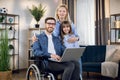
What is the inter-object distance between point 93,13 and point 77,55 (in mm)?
3972

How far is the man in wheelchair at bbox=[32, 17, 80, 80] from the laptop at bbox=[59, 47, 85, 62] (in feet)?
0.18

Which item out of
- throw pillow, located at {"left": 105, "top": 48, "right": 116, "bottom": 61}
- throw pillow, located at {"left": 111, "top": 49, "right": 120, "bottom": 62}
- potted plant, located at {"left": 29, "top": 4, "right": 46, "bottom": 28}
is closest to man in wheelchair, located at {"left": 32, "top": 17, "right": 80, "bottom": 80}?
throw pillow, located at {"left": 111, "top": 49, "right": 120, "bottom": 62}

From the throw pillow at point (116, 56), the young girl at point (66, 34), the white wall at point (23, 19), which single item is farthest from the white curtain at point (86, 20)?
the young girl at point (66, 34)

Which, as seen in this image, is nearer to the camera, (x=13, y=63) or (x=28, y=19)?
(x=13, y=63)

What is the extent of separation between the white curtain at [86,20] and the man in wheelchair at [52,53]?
3.78 metres

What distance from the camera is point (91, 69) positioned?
5.29m

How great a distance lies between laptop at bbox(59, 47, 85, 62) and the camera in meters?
2.88

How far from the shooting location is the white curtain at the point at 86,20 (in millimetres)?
6824

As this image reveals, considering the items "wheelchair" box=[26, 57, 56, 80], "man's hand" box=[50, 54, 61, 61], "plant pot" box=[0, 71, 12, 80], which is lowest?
"plant pot" box=[0, 71, 12, 80]

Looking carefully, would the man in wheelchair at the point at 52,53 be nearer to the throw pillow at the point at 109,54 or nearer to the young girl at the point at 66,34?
the young girl at the point at 66,34

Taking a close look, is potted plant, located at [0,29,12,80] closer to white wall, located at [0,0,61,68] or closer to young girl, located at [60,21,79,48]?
young girl, located at [60,21,79,48]

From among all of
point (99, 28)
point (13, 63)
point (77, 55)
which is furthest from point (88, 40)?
point (77, 55)

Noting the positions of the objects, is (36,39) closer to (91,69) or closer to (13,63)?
(91,69)

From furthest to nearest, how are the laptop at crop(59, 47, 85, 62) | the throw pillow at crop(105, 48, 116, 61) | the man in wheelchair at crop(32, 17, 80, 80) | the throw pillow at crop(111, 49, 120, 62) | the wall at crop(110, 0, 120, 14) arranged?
the wall at crop(110, 0, 120, 14) → the throw pillow at crop(105, 48, 116, 61) → the throw pillow at crop(111, 49, 120, 62) → the man in wheelchair at crop(32, 17, 80, 80) → the laptop at crop(59, 47, 85, 62)
